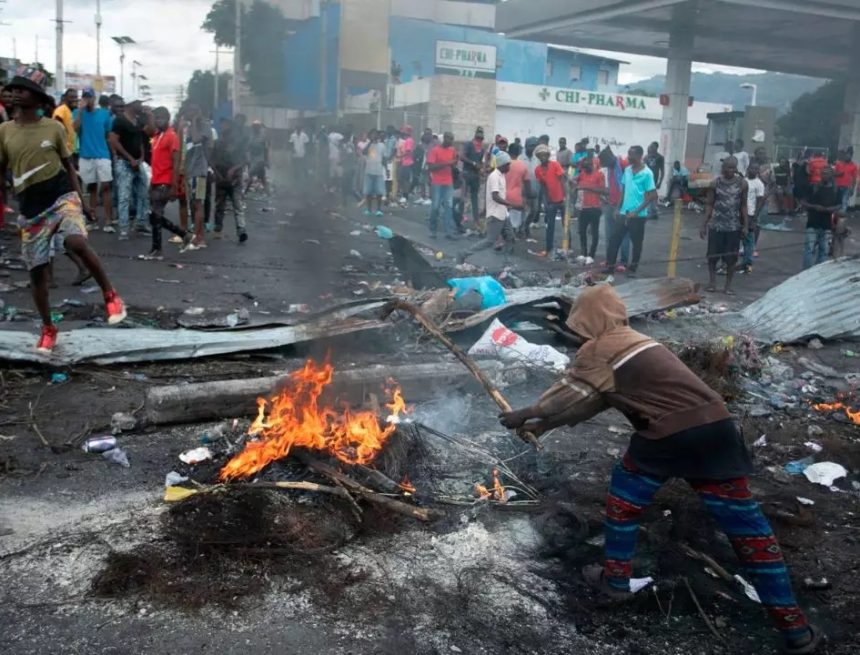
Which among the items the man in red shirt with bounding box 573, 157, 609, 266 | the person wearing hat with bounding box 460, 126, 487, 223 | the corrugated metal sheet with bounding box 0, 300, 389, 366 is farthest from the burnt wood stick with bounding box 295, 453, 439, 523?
the person wearing hat with bounding box 460, 126, 487, 223

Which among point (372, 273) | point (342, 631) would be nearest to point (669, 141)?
point (372, 273)

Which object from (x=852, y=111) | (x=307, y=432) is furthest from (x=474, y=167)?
(x=852, y=111)

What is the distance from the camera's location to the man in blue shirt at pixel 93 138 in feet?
36.8

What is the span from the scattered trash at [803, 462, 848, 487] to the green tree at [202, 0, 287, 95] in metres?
6.12

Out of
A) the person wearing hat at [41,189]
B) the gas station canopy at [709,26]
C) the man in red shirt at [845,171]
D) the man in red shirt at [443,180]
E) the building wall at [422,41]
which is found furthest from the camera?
the building wall at [422,41]

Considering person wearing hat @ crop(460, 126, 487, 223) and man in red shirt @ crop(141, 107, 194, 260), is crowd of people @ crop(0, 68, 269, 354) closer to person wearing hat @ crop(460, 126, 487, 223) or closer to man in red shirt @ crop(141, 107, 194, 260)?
man in red shirt @ crop(141, 107, 194, 260)

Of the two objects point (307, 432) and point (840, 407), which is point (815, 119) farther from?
point (307, 432)

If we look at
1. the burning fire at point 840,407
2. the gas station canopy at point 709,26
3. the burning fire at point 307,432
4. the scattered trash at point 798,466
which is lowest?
the scattered trash at point 798,466

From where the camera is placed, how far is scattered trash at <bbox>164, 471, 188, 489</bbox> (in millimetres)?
4316

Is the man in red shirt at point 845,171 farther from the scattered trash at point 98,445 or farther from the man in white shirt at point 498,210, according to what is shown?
the scattered trash at point 98,445

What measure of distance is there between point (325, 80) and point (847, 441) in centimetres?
658

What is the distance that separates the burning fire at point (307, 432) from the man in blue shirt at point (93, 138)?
779 cm

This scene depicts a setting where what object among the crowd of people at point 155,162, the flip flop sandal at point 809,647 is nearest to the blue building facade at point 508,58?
the crowd of people at point 155,162

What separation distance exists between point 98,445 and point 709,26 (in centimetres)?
2227
